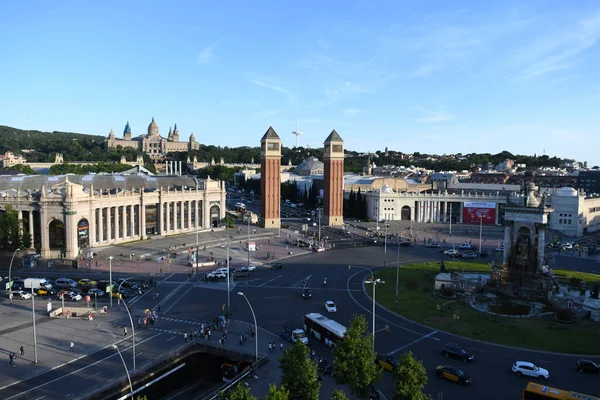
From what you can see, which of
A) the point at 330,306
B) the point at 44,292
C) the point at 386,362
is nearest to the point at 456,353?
the point at 386,362

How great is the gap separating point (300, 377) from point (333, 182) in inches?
3478

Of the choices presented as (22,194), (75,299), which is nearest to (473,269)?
(75,299)

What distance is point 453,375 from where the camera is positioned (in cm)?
3008

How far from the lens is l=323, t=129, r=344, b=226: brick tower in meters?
110

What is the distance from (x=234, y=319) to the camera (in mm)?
42469

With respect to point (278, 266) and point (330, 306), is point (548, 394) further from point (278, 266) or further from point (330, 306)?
point (278, 266)

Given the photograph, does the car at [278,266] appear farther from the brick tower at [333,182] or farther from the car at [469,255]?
the brick tower at [333,182]

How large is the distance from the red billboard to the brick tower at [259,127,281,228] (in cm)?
4364

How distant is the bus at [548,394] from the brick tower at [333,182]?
83.7 meters

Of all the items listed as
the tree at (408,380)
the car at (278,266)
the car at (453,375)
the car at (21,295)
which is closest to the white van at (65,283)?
the car at (21,295)

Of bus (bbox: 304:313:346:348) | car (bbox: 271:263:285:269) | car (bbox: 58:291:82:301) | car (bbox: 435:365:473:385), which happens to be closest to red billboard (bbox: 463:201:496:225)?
car (bbox: 271:263:285:269)

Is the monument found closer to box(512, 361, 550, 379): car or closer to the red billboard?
box(512, 361, 550, 379): car

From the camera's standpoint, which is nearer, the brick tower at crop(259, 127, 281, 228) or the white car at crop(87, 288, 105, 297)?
the white car at crop(87, 288, 105, 297)

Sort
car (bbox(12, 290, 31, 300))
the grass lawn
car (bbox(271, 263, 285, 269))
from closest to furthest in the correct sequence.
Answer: the grass lawn < car (bbox(12, 290, 31, 300)) < car (bbox(271, 263, 285, 269))
